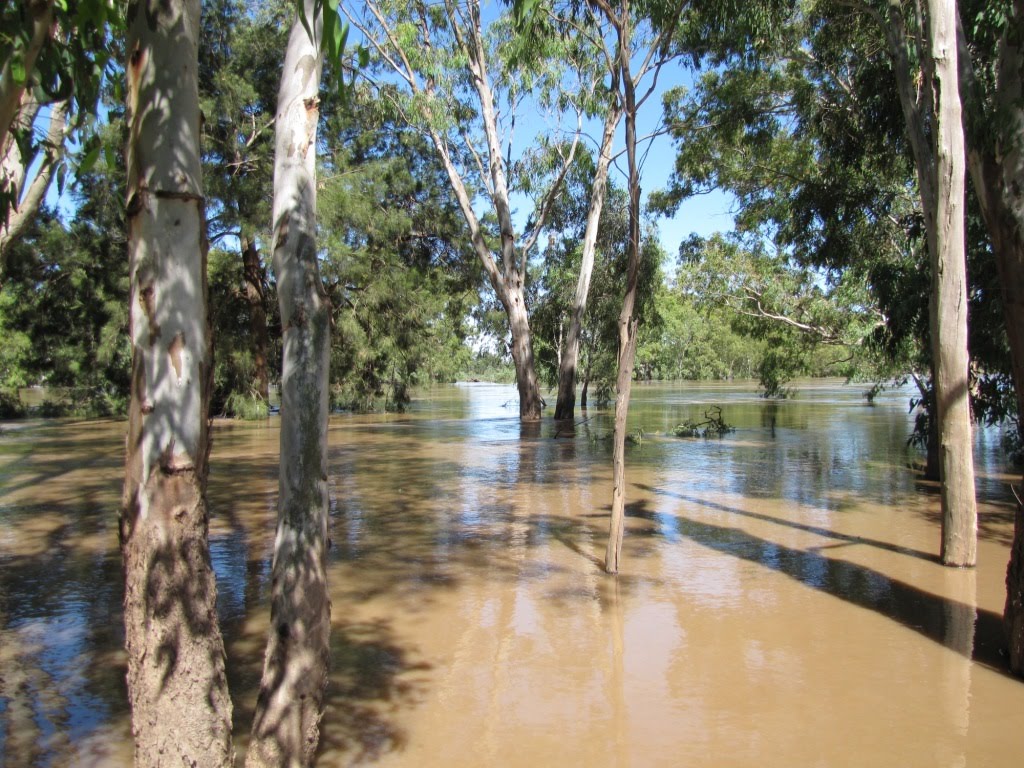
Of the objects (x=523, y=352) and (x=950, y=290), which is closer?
(x=950, y=290)

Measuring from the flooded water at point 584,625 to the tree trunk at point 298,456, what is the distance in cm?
90


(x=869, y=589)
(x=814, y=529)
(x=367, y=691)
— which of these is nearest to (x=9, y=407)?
(x=814, y=529)

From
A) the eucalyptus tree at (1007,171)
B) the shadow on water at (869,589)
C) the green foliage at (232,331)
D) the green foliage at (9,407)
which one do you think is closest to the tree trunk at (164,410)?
the eucalyptus tree at (1007,171)

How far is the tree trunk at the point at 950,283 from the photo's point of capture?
21.7 feet

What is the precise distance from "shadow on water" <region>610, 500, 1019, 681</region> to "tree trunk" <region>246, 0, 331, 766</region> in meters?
4.17

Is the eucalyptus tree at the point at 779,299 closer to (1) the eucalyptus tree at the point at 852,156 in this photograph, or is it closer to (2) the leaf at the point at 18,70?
(1) the eucalyptus tree at the point at 852,156

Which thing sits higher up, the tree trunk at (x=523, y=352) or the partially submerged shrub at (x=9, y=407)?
the tree trunk at (x=523, y=352)

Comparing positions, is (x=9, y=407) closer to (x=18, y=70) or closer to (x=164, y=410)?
(x=164, y=410)

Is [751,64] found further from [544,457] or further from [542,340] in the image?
[542,340]

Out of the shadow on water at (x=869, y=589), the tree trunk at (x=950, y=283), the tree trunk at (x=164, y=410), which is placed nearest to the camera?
the tree trunk at (x=164, y=410)

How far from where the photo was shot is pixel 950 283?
269 inches

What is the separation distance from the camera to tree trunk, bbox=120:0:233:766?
2.33 meters

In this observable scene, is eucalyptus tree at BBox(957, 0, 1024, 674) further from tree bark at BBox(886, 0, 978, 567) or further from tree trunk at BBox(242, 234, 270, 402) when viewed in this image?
tree trunk at BBox(242, 234, 270, 402)

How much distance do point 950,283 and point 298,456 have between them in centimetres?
582
